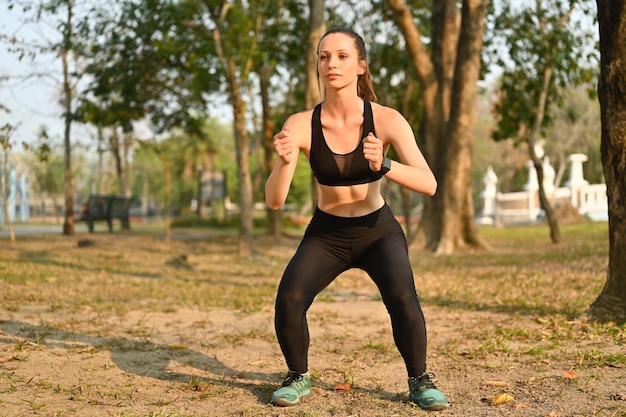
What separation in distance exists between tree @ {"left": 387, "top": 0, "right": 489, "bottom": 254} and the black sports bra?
37.0ft

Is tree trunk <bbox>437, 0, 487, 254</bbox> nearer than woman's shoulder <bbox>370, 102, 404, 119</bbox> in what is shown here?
No

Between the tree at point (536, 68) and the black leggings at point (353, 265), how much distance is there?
1473 cm

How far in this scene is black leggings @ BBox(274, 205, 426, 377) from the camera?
3678 millimetres

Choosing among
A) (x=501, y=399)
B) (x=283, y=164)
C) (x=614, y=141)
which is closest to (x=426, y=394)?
(x=501, y=399)

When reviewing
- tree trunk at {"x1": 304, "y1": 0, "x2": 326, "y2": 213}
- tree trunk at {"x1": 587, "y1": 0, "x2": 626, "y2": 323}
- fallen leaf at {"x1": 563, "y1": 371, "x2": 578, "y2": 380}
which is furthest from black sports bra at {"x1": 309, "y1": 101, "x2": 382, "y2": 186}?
tree trunk at {"x1": 304, "y1": 0, "x2": 326, "y2": 213}

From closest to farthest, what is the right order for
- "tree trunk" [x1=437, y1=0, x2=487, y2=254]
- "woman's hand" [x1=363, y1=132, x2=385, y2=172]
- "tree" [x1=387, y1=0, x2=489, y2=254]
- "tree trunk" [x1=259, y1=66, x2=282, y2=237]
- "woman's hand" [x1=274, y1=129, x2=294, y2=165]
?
1. "woman's hand" [x1=363, y1=132, x2=385, y2=172]
2. "woman's hand" [x1=274, y1=129, x2=294, y2=165]
3. "tree trunk" [x1=437, y1=0, x2=487, y2=254]
4. "tree" [x1=387, y1=0, x2=489, y2=254]
5. "tree trunk" [x1=259, y1=66, x2=282, y2=237]

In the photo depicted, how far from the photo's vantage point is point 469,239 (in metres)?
16.1

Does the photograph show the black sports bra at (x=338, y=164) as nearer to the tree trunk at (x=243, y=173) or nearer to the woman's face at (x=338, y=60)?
the woman's face at (x=338, y=60)

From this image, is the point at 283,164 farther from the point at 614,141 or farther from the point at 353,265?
the point at 614,141

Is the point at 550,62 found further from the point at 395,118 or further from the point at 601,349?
the point at 395,118

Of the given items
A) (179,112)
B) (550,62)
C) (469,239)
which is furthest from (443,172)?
(179,112)

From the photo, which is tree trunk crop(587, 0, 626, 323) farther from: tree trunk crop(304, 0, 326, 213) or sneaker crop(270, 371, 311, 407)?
tree trunk crop(304, 0, 326, 213)

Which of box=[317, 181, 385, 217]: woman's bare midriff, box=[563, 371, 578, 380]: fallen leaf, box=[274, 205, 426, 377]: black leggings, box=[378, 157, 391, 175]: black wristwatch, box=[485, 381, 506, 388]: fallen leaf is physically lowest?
box=[485, 381, 506, 388]: fallen leaf

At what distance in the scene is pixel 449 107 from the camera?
16.6m
